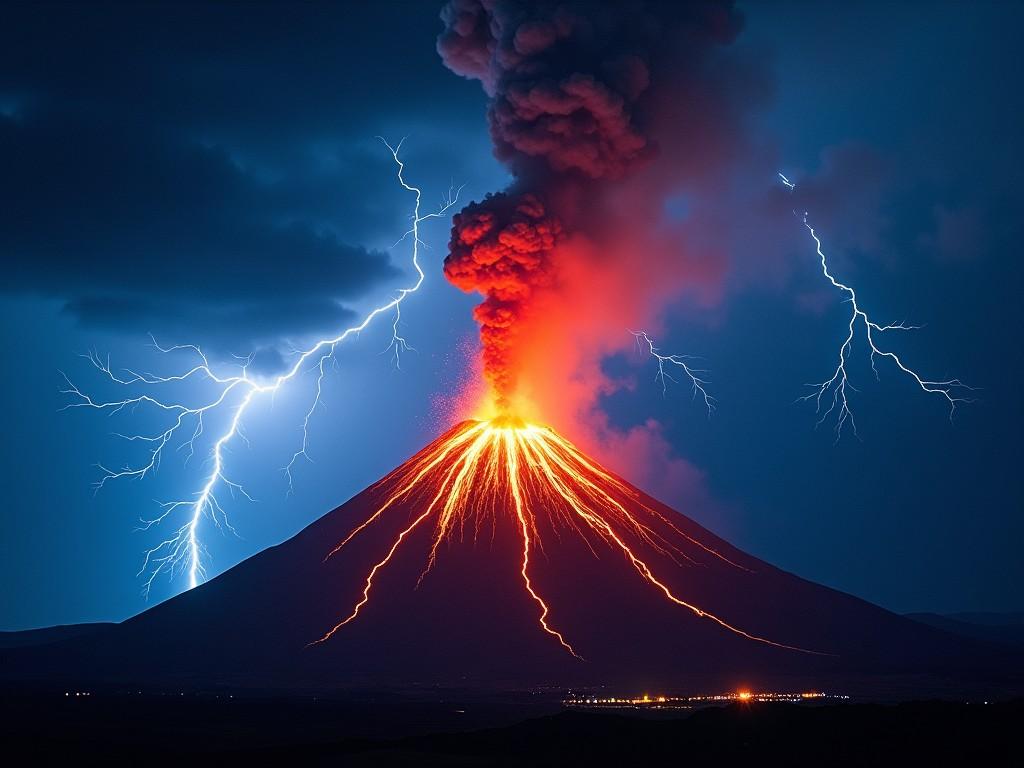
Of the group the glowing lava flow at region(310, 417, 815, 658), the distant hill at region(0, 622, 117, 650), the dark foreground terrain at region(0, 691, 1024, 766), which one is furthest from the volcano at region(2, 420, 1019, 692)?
the distant hill at region(0, 622, 117, 650)

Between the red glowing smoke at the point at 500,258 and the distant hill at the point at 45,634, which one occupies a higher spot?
the red glowing smoke at the point at 500,258

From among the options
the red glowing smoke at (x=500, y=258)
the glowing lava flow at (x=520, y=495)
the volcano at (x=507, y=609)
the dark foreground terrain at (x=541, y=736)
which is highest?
the red glowing smoke at (x=500, y=258)

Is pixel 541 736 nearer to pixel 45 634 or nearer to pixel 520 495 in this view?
pixel 520 495

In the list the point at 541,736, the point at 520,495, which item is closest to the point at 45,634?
the point at 520,495

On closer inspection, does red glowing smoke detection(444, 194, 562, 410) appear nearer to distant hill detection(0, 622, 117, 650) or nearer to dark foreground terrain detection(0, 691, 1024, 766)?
dark foreground terrain detection(0, 691, 1024, 766)

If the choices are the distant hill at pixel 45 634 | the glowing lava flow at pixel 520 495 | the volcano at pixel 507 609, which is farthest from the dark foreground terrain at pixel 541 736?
the distant hill at pixel 45 634

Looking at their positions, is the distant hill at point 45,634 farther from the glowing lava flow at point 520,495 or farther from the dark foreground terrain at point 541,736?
the dark foreground terrain at point 541,736
